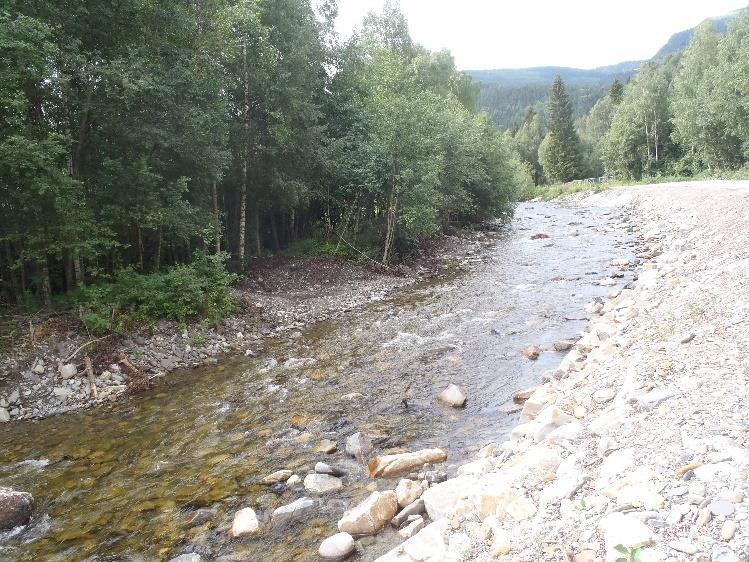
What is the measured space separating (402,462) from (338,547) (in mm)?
1752

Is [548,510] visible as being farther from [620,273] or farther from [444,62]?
[444,62]

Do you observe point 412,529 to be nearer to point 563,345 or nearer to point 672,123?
point 563,345

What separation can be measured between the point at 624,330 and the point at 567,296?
729 cm

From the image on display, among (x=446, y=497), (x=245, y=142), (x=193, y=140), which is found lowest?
(x=446, y=497)

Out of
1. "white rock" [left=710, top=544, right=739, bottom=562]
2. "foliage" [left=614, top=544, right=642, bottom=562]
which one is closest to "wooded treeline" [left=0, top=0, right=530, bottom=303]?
"foliage" [left=614, top=544, right=642, bottom=562]

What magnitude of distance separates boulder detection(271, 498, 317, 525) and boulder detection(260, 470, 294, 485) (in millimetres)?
647

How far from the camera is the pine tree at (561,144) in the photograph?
8581cm

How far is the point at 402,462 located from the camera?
6.66 metres

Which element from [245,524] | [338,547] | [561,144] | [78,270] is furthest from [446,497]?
[561,144]

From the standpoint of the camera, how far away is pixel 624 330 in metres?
8.98

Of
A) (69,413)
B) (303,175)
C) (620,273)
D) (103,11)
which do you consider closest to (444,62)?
(303,175)

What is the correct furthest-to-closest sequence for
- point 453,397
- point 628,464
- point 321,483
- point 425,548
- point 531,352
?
point 531,352, point 453,397, point 321,483, point 425,548, point 628,464

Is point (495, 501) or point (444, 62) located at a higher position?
point (444, 62)

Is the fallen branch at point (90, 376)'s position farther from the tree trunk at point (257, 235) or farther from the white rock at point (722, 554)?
the tree trunk at point (257, 235)
